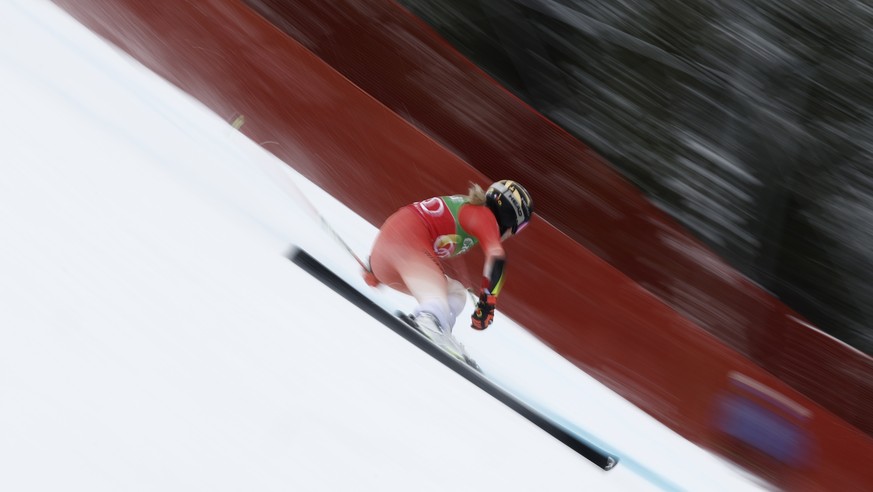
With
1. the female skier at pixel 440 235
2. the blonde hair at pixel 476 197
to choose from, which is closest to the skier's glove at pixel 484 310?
the female skier at pixel 440 235

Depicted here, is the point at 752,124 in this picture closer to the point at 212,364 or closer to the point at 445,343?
the point at 445,343

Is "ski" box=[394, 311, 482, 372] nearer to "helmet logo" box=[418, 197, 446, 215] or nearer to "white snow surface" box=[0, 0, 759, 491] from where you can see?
"white snow surface" box=[0, 0, 759, 491]

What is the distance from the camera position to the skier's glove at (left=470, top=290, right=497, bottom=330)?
7.73 feet

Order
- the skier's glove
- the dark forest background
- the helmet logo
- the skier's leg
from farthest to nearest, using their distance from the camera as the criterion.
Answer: the dark forest background → the skier's leg → the helmet logo → the skier's glove

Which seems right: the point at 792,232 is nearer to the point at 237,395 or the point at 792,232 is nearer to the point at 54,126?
the point at 237,395

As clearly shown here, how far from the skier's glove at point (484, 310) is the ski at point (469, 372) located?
229mm

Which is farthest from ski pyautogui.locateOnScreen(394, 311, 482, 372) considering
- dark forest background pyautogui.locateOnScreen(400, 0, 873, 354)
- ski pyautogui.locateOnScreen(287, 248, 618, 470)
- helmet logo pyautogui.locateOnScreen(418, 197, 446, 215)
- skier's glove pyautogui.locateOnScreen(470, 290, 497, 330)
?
dark forest background pyautogui.locateOnScreen(400, 0, 873, 354)

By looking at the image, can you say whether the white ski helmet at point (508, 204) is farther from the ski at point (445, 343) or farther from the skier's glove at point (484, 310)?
the ski at point (445, 343)

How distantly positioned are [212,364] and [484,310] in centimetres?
91

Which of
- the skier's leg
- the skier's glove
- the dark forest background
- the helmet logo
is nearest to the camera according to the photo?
the skier's glove

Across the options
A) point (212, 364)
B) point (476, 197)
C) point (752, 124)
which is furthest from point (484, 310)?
point (752, 124)

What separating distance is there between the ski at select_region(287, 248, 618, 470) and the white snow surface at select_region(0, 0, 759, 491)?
3 centimetres

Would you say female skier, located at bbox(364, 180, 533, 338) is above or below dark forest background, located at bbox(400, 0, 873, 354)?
below

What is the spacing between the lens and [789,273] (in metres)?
3.42
